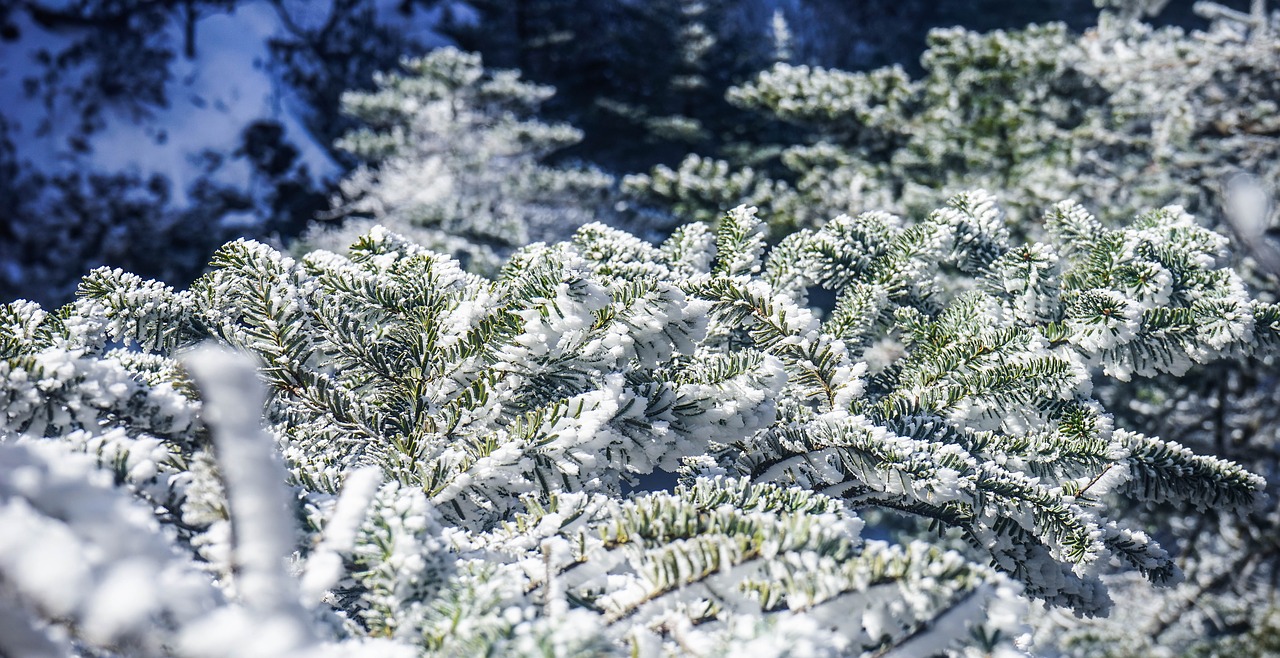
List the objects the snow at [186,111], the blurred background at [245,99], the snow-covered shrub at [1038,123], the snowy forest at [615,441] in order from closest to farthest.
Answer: the snowy forest at [615,441] < the snow-covered shrub at [1038,123] < the snow at [186,111] < the blurred background at [245,99]

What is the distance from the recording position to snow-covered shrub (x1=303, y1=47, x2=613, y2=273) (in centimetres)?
737

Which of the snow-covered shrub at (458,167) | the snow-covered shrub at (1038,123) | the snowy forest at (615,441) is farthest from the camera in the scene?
the snow-covered shrub at (458,167)

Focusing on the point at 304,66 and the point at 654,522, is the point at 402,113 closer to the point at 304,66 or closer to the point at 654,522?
the point at 304,66

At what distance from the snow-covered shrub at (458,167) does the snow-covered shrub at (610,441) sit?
601 cm

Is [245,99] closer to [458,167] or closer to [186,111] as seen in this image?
[186,111]

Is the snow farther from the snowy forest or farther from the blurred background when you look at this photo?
the snowy forest

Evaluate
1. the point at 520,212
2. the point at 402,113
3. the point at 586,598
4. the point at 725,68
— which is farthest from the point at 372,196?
the point at 586,598

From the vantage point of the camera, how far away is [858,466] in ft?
4.00

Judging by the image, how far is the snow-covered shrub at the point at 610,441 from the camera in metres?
0.67

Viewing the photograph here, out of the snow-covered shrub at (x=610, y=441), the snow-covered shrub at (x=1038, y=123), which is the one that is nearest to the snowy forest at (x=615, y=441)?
the snow-covered shrub at (x=610, y=441)

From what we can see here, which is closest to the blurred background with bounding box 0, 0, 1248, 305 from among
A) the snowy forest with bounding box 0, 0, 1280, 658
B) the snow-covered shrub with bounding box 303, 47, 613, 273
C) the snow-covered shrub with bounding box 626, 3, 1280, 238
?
the snow-covered shrub with bounding box 303, 47, 613, 273

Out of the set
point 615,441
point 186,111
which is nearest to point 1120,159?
point 615,441

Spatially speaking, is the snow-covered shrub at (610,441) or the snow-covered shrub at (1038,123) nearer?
the snow-covered shrub at (610,441)

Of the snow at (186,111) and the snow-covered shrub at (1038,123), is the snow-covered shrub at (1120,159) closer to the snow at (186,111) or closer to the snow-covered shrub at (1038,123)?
the snow-covered shrub at (1038,123)
